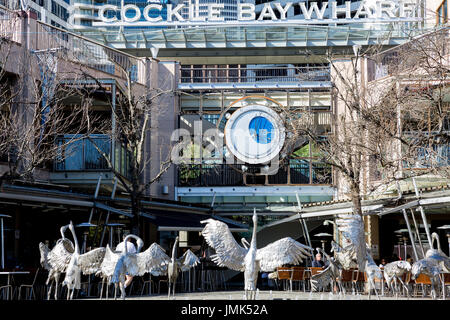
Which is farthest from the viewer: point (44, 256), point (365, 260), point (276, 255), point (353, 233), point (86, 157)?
point (86, 157)

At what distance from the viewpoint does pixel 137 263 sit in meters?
15.4

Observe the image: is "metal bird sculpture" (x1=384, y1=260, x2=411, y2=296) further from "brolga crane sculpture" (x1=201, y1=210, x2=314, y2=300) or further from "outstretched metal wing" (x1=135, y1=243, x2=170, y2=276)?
"outstretched metal wing" (x1=135, y1=243, x2=170, y2=276)

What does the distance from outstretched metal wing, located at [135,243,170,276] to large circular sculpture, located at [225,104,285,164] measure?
1308cm

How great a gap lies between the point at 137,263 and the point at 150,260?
17.5 inches

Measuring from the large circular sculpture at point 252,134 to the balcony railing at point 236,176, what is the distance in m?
0.97

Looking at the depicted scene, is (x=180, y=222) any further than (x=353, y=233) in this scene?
Yes

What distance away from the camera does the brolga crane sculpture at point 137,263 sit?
46.8ft

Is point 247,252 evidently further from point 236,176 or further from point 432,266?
point 236,176

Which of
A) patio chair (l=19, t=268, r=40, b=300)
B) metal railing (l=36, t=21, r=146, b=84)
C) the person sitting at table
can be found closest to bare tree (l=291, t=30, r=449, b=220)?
the person sitting at table

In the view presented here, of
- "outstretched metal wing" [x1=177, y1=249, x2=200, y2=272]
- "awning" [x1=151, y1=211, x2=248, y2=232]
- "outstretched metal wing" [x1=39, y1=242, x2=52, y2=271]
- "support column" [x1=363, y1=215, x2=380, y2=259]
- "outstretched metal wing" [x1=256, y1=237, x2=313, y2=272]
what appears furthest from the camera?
"support column" [x1=363, y1=215, x2=380, y2=259]

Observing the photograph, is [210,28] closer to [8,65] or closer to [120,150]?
[120,150]

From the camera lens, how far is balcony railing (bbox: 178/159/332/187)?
96.9 feet

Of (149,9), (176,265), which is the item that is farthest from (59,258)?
(149,9)

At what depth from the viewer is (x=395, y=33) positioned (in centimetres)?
3086
